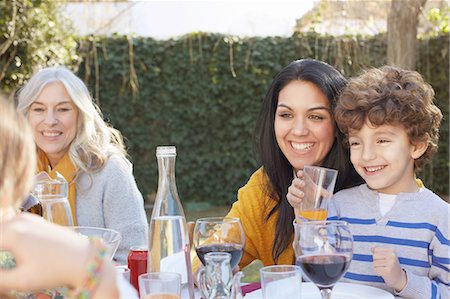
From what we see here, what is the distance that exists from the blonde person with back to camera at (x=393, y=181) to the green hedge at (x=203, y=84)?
6.43m

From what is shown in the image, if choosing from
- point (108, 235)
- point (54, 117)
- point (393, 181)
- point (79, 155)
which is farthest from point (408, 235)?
point (54, 117)

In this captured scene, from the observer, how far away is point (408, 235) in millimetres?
2266

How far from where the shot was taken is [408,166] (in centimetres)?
240

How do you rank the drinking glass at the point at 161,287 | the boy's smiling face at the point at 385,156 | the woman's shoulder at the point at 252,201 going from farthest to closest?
the woman's shoulder at the point at 252,201, the boy's smiling face at the point at 385,156, the drinking glass at the point at 161,287

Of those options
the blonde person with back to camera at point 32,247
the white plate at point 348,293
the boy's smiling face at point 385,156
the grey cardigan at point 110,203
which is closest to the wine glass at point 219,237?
the white plate at point 348,293

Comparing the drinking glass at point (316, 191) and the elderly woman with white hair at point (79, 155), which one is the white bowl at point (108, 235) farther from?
the elderly woman with white hair at point (79, 155)

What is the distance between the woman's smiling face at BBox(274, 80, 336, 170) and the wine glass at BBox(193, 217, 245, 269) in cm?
88

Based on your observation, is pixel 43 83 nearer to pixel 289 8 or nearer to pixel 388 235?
pixel 388 235

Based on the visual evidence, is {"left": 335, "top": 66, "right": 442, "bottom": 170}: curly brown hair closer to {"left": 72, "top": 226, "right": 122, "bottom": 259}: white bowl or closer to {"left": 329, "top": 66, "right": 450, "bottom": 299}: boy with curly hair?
{"left": 329, "top": 66, "right": 450, "bottom": 299}: boy with curly hair

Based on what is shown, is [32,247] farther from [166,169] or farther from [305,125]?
[305,125]

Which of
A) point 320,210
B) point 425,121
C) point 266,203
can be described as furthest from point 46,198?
point 425,121

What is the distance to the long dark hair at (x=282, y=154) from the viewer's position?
8.81 feet

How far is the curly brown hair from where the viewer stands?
2334 millimetres

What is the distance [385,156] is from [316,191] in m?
0.40
